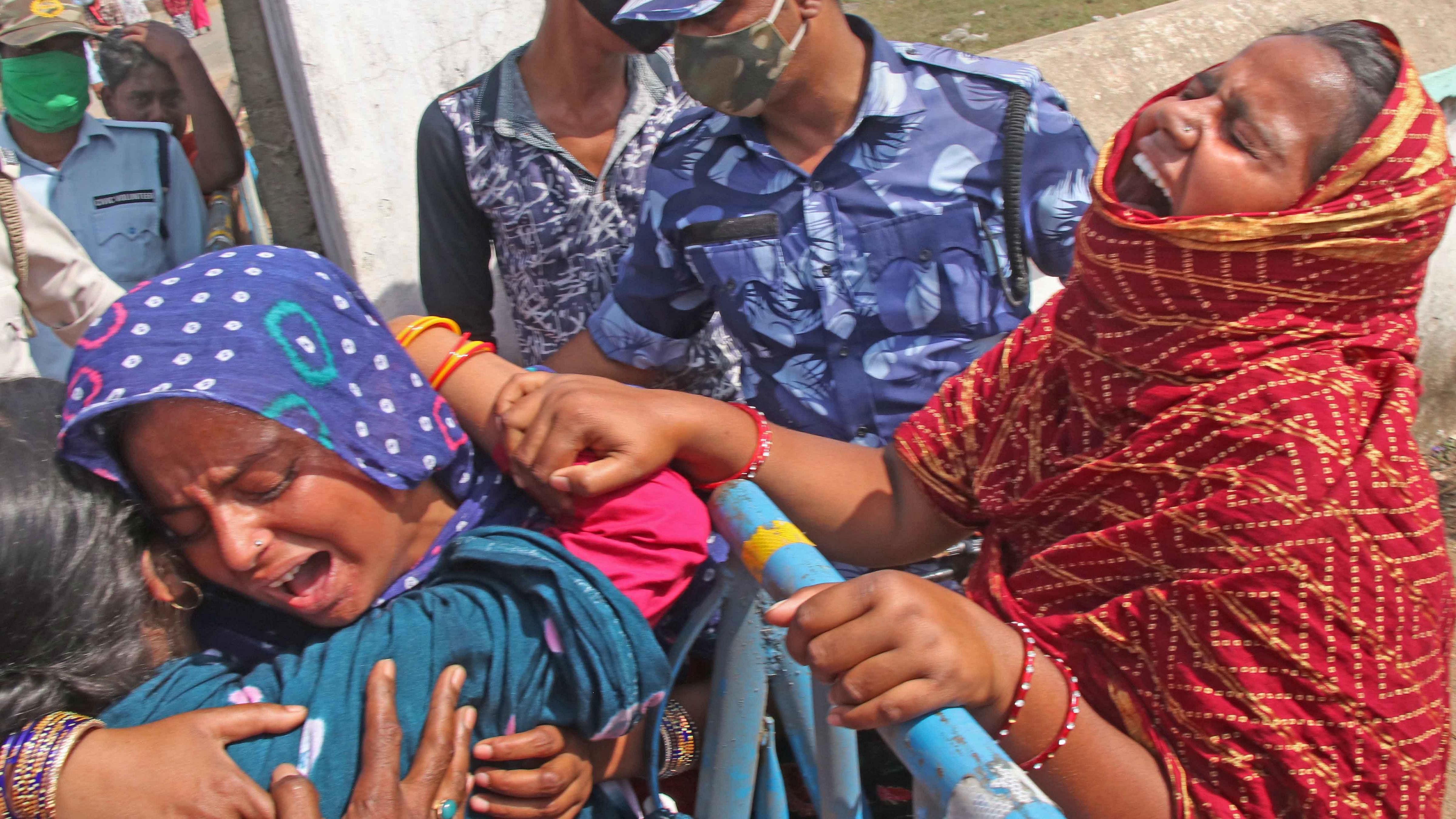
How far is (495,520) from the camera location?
5.23 feet

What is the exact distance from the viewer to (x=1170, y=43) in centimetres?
408

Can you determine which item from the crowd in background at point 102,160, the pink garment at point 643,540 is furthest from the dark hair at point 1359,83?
the crowd in background at point 102,160

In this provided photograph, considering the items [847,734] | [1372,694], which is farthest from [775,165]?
[1372,694]

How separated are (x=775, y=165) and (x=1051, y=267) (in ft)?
1.86

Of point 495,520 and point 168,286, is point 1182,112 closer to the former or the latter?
point 495,520

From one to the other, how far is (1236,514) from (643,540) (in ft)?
2.44

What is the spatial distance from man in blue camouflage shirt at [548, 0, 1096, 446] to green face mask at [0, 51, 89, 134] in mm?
3254

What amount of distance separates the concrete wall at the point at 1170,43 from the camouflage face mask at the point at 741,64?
2.09 meters

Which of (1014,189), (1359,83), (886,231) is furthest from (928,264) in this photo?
(1359,83)

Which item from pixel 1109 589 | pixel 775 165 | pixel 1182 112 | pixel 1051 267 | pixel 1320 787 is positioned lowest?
pixel 1320 787

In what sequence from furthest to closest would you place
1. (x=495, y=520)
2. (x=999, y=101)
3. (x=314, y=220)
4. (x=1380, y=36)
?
(x=314, y=220) → (x=999, y=101) → (x=495, y=520) → (x=1380, y=36)

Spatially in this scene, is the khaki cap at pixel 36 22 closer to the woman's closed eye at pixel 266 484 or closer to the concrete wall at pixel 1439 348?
the woman's closed eye at pixel 266 484

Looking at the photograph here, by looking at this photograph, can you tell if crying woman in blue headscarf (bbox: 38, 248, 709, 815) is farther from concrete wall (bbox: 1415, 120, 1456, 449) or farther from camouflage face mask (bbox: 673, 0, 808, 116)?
concrete wall (bbox: 1415, 120, 1456, 449)

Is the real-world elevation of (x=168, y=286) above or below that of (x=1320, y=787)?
above
